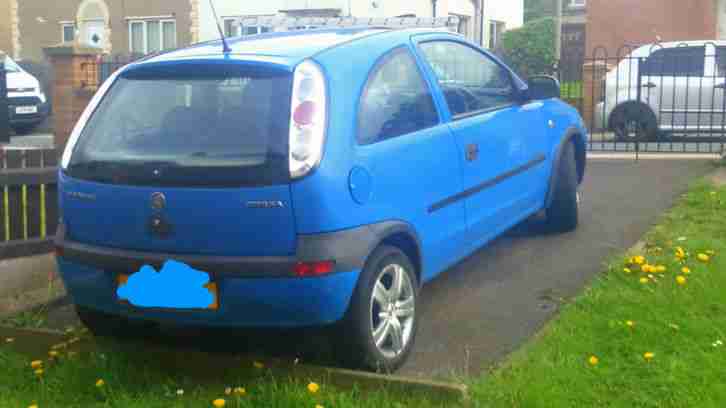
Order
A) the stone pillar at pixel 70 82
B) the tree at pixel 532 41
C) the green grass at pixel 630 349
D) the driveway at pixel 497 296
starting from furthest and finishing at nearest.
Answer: the tree at pixel 532 41
the stone pillar at pixel 70 82
the driveway at pixel 497 296
the green grass at pixel 630 349

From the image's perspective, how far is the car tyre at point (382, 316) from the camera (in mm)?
4145

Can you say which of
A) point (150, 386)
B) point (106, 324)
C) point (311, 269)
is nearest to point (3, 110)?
point (106, 324)

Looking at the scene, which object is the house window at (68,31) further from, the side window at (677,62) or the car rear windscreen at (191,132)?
the car rear windscreen at (191,132)

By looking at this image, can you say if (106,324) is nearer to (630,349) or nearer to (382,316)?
(382,316)

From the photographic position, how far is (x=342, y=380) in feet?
13.4

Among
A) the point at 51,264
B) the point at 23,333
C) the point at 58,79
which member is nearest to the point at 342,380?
the point at 23,333

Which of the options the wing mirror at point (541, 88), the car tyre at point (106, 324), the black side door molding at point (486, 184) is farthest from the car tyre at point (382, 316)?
the wing mirror at point (541, 88)

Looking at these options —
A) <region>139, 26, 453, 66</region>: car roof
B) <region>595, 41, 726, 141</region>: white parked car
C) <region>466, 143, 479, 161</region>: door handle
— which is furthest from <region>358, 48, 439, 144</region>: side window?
<region>595, 41, 726, 141</region>: white parked car

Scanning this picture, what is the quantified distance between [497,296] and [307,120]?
2.01 m

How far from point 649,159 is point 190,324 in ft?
24.3

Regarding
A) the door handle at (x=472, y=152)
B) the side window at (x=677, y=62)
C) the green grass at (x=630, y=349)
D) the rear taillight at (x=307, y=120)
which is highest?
the side window at (x=677, y=62)

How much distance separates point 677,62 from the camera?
504 inches

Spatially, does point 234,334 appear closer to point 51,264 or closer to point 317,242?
point 317,242

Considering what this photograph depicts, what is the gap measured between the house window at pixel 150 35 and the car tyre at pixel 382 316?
27.0m
